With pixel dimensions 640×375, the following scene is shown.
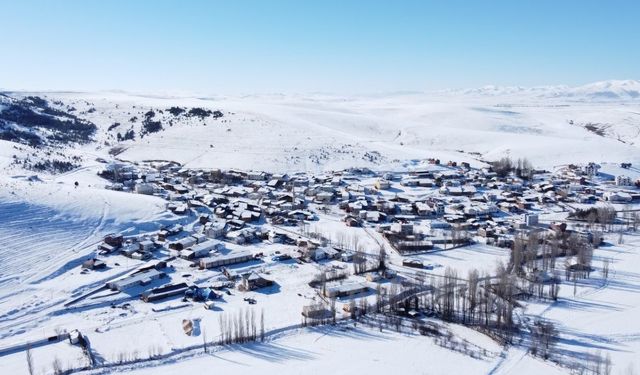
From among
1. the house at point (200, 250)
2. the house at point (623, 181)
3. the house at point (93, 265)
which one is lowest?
the house at point (93, 265)

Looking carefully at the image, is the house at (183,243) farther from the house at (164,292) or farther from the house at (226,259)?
the house at (164,292)

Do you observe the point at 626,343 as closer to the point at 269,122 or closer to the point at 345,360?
the point at 345,360

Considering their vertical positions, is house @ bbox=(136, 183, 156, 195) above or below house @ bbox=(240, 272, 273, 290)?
above

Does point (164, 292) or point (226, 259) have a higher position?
point (226, 259)

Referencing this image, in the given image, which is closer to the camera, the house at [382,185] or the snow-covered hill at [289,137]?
the house at [382,185]

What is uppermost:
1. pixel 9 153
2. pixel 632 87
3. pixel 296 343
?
pixel 632 87

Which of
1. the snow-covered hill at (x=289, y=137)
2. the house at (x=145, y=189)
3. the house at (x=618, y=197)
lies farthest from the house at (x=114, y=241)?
the house at (x=618, y=197)

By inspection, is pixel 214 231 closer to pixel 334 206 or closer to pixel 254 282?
pixel 254 282

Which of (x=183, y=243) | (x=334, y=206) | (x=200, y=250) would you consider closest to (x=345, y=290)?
(x=200, y=250)

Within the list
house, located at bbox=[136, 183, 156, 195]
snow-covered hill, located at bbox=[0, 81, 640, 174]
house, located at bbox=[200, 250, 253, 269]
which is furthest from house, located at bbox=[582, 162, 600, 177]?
house, located at bbox=[136, 183, 156, 195]

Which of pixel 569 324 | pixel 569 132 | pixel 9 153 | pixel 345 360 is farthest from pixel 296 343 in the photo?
pixel 569 132

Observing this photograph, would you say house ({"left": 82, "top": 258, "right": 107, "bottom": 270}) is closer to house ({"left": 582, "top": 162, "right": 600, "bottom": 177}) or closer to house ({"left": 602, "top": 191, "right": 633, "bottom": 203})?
house ({"left": 602, "top": 191, "right": 633, "bottom": 203})
